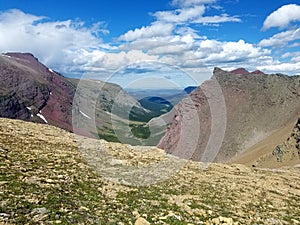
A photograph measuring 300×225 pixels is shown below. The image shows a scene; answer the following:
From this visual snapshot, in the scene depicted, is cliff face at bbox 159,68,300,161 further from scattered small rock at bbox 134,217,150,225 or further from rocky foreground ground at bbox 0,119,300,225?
scattered small rock at bbox 134,217,150,225

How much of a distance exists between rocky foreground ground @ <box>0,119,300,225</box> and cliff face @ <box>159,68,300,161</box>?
109 meters

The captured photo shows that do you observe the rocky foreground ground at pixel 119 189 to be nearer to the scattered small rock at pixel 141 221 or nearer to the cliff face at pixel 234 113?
the scattered small rock at pixel 141 221

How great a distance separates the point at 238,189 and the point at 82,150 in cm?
1569

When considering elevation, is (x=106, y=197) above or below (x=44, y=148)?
below

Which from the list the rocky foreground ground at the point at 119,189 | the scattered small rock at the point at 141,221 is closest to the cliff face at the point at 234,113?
the rocky foreground ground at the point at 119,189

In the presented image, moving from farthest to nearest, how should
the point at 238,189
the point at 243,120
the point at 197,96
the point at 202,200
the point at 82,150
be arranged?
the point at 197,96
the point at 243,120
the point at 82,150
the point at 238,189
the point at 202,200

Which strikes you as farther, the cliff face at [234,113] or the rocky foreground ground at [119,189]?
the cliff face at [234,113]

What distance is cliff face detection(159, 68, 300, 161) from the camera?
15212 cm

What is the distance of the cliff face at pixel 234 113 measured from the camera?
15212 centimetres

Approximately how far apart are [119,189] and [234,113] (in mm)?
152553

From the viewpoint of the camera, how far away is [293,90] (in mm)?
166750

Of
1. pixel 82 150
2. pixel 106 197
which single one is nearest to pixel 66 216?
pixel 106 197

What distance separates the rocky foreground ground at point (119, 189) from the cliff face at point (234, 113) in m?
109

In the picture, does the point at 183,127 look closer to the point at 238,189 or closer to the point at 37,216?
the point at 238,189
